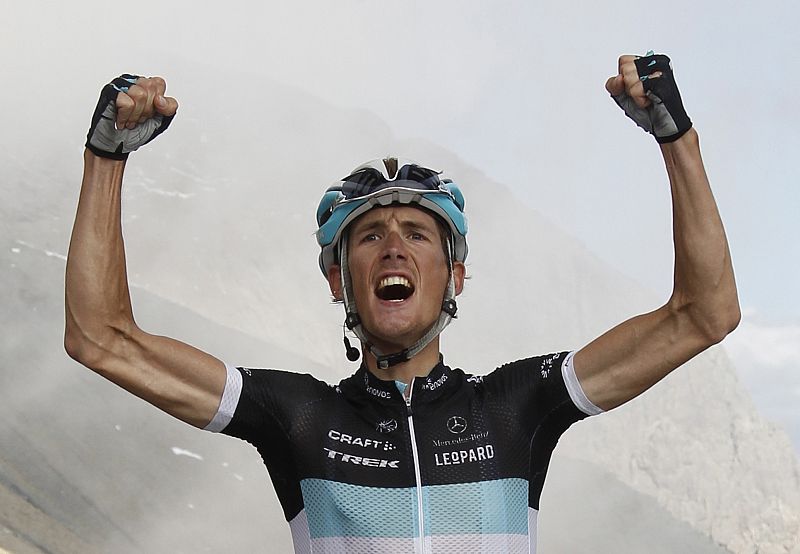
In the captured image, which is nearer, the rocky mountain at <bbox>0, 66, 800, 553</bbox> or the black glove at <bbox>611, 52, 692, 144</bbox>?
the black glove at <bbox>611, 52, 692, 144</bbox>

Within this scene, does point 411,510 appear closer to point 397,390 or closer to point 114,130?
point 397,390

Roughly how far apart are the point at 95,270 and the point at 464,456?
188 centimetres

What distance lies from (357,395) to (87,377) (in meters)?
47.6

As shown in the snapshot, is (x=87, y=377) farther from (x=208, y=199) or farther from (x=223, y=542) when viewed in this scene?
(x=208, y=199)

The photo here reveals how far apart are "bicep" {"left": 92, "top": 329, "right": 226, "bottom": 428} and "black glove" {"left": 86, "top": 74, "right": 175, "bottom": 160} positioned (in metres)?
0.83

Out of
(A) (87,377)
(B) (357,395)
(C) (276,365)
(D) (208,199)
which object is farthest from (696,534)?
(B) (357,395)

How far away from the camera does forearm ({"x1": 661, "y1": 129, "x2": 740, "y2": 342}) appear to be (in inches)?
170

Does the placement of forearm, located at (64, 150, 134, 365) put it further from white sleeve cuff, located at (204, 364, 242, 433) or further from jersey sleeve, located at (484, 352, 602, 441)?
jersey sleeve, located at (484, 352, 602, 441)

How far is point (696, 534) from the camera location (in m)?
64.3

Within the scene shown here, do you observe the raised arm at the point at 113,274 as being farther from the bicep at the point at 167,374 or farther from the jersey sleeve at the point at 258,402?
the jersey sleeve at the point at 258,402

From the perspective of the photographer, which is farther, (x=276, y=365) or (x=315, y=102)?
(x=315, y=102)

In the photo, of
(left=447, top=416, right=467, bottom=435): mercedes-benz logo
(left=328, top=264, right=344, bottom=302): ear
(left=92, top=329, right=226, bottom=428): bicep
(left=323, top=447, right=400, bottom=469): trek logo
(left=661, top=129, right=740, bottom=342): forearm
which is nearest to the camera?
(left=661, top=129, right=740, bottom=342): forearm

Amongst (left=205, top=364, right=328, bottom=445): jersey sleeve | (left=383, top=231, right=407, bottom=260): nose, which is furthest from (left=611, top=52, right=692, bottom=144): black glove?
(left=205, top=364, right=328, bottom=445): jersey sleeve

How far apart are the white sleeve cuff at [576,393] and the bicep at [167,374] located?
1.62 metres
